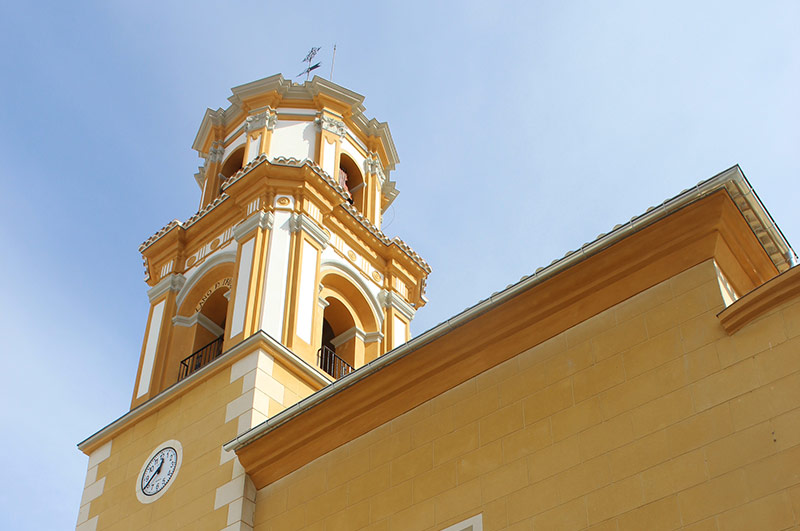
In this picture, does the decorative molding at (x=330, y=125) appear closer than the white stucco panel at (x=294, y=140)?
No

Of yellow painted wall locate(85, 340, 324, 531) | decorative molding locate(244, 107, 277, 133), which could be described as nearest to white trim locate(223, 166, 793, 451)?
yellow painted wall locate(85, 340, 324, 531)

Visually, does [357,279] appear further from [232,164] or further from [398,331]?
[232,164]

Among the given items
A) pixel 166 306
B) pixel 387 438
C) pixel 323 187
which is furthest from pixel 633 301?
pixel 166 306

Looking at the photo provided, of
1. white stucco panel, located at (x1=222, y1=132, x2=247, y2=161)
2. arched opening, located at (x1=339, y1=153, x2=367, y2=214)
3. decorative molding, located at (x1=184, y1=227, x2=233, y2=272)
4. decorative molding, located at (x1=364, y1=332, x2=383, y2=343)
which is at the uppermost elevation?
white stucco panel, located at (x1=222, y1=132, x2=247, y2=161)

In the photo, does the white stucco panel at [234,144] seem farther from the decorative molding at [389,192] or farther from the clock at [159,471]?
the clock at [159,471]

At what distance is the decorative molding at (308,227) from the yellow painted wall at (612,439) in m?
6.00

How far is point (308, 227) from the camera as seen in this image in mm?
17062

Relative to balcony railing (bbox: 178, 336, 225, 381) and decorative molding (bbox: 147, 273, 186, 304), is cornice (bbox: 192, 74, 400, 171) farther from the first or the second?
balcony railing (bbox: 178, 336, 225, 381)

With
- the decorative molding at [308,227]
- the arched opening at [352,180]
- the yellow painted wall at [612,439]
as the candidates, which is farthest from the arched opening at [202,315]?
the yellow painted wall at [612,439]

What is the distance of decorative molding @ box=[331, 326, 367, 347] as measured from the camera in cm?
1777

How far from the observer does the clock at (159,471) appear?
1388 cm

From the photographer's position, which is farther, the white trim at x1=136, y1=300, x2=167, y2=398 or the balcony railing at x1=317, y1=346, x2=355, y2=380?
the balcony railing at x1=317, y1=346, x2=355, y2=380

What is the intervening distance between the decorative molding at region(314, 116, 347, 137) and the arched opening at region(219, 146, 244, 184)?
1810mm

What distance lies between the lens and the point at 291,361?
14.6 metres
